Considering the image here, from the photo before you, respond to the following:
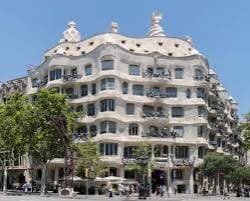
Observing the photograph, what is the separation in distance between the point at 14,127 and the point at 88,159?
995cm

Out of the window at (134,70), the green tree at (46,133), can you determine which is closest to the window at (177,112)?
the window at (134,70)

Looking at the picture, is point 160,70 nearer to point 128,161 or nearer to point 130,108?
point 130,108

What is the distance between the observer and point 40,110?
68875 mm

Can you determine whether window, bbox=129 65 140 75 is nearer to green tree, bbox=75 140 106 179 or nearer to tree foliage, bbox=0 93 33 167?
green tree, bbox=75 140 106 179

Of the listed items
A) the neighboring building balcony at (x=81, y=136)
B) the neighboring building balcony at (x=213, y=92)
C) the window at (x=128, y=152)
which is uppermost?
the neighboring building balcony at (x=213, y=92)

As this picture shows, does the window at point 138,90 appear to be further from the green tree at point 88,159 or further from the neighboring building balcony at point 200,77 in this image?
the green tree at point 88,159

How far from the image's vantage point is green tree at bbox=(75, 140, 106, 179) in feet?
240

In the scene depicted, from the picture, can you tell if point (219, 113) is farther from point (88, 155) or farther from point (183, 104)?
point (88, 155)

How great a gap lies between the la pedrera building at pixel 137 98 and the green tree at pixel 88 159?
5111 millimetres

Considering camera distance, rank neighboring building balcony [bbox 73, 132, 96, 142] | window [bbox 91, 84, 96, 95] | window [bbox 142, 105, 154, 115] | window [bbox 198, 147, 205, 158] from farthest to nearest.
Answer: window [bbox 198, 147, 205, 158] < window [bbox 142, 105, 154, 115] < window [bbox 91, 84, 96, 95] < neighboring building balcony [bbox 73, 132, 96, 142]

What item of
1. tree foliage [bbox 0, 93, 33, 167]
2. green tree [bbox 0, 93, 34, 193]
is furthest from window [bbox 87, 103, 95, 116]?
tree foliage [bbox 0, 93, 33, 167]

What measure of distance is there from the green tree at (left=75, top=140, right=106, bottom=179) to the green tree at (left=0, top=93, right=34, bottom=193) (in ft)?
23.1

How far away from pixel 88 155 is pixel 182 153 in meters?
17.6

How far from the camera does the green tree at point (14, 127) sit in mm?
69500
